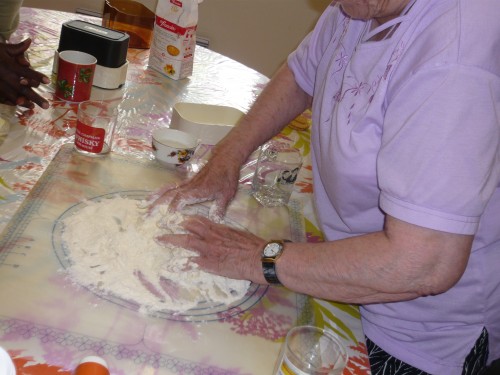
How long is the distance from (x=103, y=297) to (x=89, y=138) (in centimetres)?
52

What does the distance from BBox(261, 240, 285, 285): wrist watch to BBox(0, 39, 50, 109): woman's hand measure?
2.66 feet

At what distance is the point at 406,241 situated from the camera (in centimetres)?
94

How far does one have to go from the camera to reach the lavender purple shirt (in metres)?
0.87

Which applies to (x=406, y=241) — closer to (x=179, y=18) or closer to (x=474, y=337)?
(x=474, y=337)

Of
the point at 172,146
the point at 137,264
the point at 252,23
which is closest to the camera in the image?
the point at 137,264

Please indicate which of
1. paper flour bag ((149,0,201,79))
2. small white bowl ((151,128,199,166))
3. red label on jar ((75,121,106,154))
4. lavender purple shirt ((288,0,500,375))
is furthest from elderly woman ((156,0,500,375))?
paper flour bag ((149,0,201,79))

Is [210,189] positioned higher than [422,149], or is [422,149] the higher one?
[422,149]

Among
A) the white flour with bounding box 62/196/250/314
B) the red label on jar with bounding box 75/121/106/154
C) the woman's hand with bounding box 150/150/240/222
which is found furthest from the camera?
the red label on jar with bounding box 75/121/106/154

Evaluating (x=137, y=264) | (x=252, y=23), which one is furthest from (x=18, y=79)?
(x=252, y=23)

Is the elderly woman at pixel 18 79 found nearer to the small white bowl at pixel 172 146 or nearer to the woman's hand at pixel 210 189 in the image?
the small white bowl at pixel 172 146

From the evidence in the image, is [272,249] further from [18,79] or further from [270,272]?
[18,79]

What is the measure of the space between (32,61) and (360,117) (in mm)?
1187

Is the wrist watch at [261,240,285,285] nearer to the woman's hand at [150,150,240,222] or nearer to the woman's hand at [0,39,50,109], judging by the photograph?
the woman's hand at [150,150,240,222]

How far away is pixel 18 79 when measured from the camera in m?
1.54
